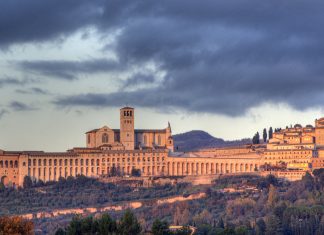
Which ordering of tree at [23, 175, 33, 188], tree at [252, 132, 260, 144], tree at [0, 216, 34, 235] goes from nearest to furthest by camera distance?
tree at [0, 216, 34, 235] < tree at [23, 175, 33, 188] < tree at [252, 132, 260, 144]

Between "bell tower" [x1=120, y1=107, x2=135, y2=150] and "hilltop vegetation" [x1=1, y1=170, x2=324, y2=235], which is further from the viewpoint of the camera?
"bell tower" [x1=120, y1=107, x2=135, y2=150]

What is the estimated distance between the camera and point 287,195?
112m

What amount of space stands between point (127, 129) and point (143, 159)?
5.62 m

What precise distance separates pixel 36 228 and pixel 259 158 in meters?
28.0

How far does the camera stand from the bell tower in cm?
12900

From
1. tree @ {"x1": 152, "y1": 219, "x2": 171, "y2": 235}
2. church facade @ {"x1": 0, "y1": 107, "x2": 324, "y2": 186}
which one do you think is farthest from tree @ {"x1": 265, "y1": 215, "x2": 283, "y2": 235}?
church facade @ {"x1": 0, "y1": 107, "x2": 324, "y2": 186}

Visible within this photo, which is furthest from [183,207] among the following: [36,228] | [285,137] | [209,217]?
[285,137]

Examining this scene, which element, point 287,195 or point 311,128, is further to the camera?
point 311,128

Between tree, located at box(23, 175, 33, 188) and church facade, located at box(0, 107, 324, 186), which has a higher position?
church facade, located at box(0, 107, 324, 186)

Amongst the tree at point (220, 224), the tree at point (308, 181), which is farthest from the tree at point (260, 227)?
the tree at point (308, 181)

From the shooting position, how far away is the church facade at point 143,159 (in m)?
122

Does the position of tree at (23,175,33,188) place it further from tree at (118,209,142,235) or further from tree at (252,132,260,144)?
tree at (118,209,142,235)

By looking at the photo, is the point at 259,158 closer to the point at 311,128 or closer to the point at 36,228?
the point at 311,128

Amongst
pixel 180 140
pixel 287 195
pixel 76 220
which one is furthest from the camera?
Result: pixel 180 140
